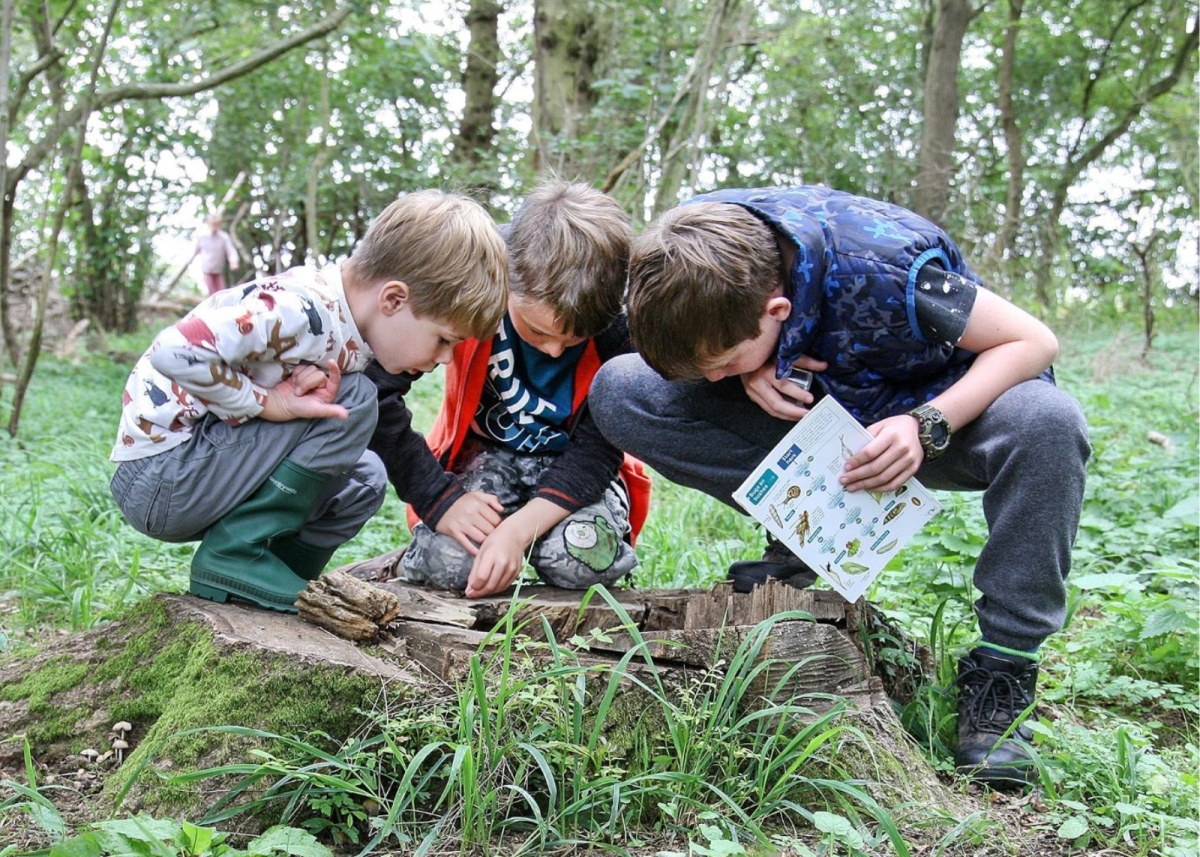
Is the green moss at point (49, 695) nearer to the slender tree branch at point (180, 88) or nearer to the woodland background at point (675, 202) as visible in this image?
the woodland background at point (675, 202)

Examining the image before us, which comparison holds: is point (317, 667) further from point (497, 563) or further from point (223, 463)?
point (497, 563)

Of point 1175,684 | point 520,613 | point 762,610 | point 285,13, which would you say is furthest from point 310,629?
point 285,13

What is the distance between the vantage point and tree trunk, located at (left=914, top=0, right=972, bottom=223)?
7.93m

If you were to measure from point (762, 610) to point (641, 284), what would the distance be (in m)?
0.67

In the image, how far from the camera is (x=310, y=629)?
6.19 ft

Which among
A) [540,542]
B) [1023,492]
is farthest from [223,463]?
[1023,492]

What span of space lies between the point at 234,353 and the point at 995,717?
5.31 feet

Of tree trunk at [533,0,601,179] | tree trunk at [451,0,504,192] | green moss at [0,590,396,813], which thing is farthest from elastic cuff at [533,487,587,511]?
tree trunk at [451,0,504,192]

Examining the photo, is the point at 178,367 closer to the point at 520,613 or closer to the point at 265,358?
the point at 265,358

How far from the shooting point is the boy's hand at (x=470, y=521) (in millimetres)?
2379

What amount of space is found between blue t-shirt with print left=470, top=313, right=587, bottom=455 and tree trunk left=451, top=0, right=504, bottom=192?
624 centimetres

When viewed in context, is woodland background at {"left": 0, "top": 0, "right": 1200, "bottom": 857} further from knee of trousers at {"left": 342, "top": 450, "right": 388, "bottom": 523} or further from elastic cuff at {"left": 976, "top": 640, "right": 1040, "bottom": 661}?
knee of trousers at {"left": 342, "top": 450, "right": 388, "bottom": 523}

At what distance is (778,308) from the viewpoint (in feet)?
6.52

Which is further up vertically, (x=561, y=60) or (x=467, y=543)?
(x=561, y=60)
